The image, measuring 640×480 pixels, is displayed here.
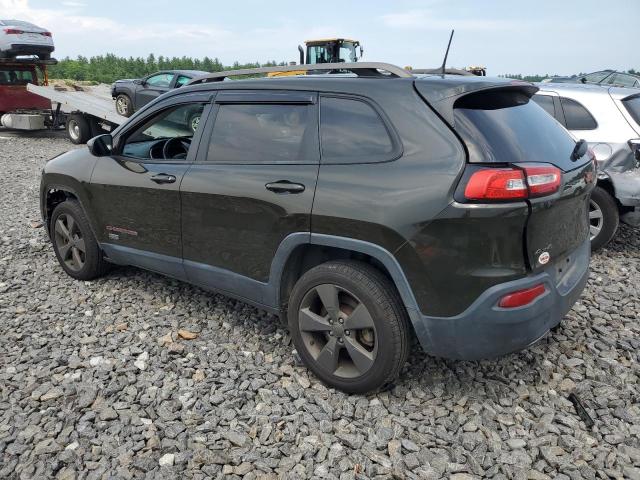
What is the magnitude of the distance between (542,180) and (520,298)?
1.89 ft

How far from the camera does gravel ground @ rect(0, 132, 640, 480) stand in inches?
97.8

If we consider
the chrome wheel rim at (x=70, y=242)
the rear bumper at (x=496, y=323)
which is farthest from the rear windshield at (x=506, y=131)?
Result: the chrome wheel rim at (x=70, y=242)

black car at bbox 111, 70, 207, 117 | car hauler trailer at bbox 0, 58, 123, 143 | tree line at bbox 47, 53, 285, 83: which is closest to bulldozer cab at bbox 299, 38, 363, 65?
black car at bbox 111, 70, 207, 117

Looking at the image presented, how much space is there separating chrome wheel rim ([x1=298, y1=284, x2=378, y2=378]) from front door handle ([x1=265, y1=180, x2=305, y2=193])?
56 centimetres

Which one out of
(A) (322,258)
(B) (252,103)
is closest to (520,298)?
(A) (322,258)

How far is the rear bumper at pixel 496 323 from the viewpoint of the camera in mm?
2459

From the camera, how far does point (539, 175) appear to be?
2.44 metres

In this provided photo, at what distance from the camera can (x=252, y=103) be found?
3268mm

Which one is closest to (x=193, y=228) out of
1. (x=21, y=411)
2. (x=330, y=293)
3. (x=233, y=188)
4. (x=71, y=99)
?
(x=233, y=188)

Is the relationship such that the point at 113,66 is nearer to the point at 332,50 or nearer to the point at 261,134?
the point at 332,50

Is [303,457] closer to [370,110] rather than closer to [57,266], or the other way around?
[370,110]

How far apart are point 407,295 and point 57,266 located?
3.81m

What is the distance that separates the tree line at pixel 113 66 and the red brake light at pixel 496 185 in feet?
139

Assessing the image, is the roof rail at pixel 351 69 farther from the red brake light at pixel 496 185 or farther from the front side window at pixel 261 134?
the red brake light at pixel 496 185
